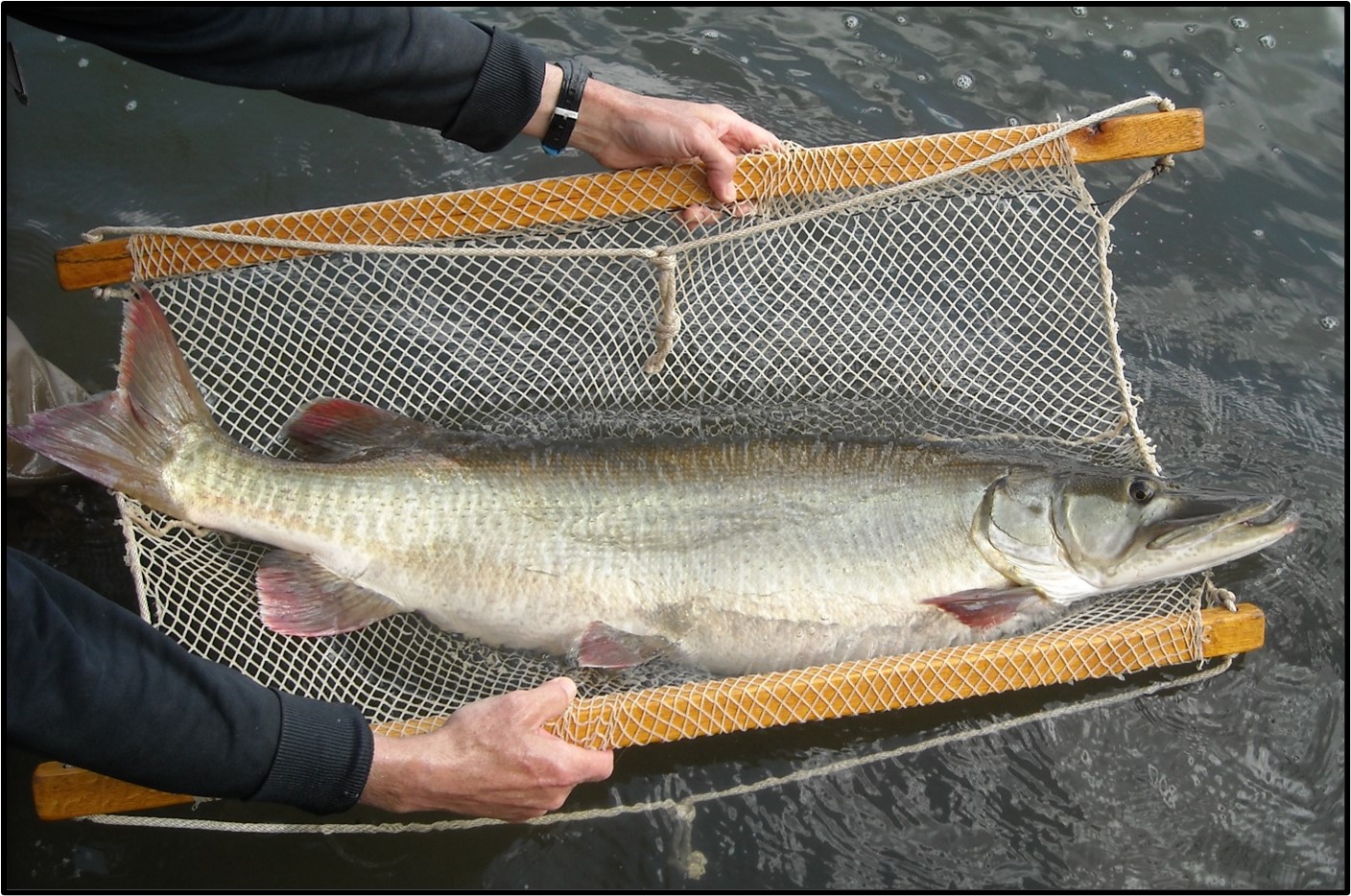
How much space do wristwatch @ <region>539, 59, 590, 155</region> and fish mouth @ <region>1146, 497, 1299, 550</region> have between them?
2.27 meters

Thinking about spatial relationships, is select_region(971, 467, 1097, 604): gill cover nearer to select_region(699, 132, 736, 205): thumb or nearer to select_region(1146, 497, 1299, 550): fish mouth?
select_region(1146, 497, 1299, 550): fish mouth

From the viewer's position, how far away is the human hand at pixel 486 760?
2758 mm

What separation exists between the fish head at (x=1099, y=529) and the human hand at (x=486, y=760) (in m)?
1.49

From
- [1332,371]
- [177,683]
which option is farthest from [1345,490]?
[177,683]

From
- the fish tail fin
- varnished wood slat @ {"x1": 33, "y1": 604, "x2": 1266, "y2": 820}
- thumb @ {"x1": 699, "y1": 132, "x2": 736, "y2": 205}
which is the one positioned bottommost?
varnished wood slat @ {"x1": 33, "y1": 604, "x2": 1266, "y2": 820}

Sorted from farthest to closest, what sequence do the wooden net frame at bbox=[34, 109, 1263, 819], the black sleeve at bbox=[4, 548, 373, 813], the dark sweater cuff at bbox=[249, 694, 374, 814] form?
1. the wooden net frame at bbox=[34, 109, 1263, 819]
2. the dark sweater cuff at bbox=[249, 694, 374, 814]
3. the black sleeve at bbox=[4, 548, 373, 813]

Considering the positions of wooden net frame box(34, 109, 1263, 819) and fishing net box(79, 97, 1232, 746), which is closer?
wooden net frame box(34, 109, 1263, 819)

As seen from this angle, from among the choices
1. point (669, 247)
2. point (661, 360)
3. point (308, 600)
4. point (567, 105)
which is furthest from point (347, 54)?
point (308, 600)

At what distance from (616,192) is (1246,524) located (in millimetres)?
2158

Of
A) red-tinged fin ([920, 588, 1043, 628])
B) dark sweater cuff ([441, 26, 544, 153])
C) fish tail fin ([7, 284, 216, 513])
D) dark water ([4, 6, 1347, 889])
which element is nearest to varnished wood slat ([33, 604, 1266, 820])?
red-tinged fin ([920, 588, 1043, 628])

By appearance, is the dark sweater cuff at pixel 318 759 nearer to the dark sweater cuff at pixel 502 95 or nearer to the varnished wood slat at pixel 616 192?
the varnished wood slat at pixel 616 192

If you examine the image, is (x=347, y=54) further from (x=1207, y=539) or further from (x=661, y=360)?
(x=1207, y=539)

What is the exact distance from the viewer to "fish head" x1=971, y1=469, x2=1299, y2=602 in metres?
3.33

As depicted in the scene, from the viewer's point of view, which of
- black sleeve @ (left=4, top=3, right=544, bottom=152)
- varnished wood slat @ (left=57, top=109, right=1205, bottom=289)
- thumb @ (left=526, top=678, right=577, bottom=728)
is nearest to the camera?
thumb @ (left=526, top=678, right=577, bottom=728)
